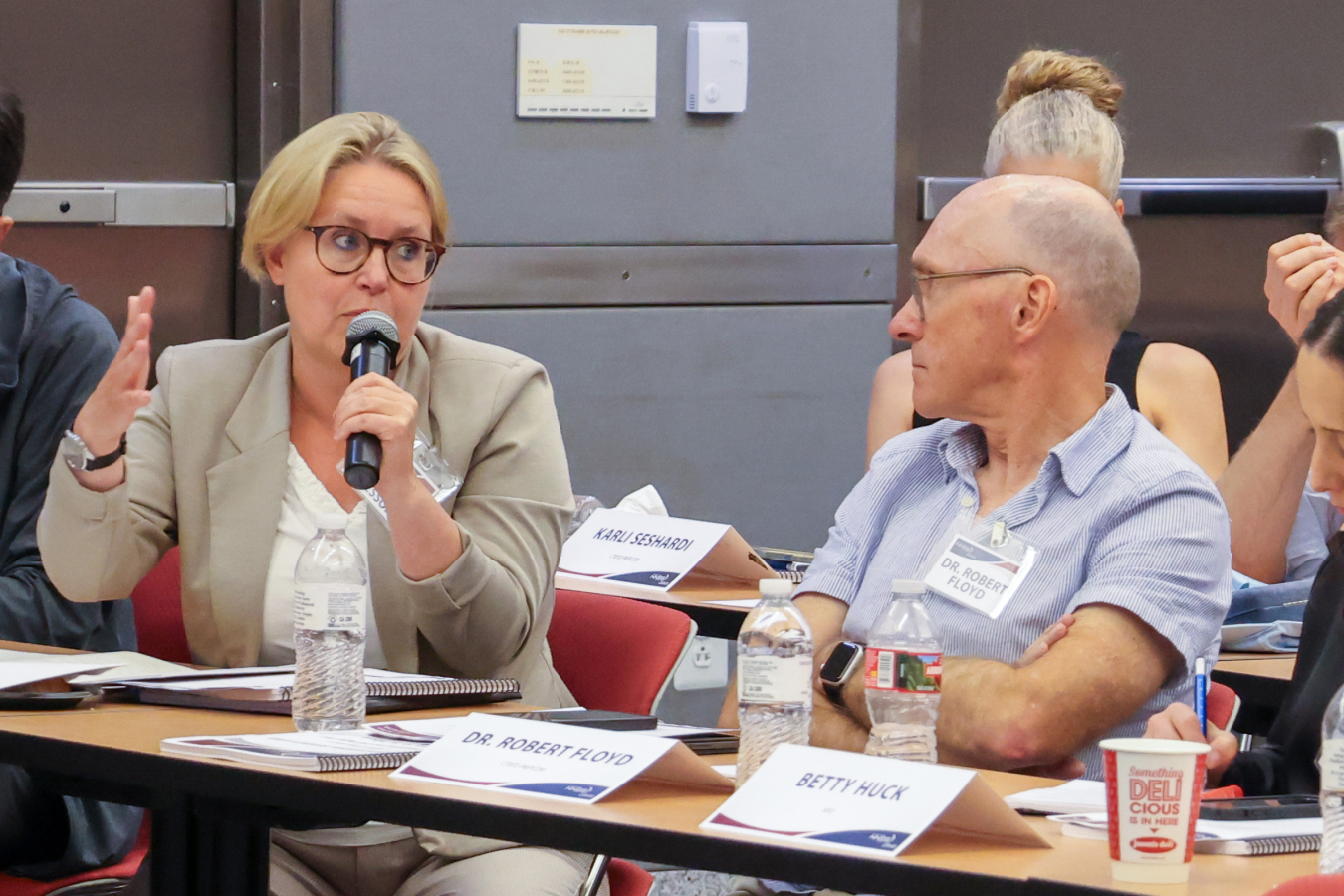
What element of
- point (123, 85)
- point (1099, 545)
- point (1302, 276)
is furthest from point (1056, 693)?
point (123, 85)

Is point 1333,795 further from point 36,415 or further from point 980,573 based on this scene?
point 36,415

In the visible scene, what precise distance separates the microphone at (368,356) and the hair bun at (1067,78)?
79.8 inches

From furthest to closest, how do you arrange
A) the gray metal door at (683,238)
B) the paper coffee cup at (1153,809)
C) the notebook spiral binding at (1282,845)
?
the gray metal door at (683,238), the notebook spiral binding at (1282,845), the paper coffee cup at (1153,809)

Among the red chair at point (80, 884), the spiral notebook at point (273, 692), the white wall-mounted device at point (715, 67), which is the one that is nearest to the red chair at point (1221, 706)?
the spiral notebook at point (273, 692)

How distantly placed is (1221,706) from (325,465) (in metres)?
1.28

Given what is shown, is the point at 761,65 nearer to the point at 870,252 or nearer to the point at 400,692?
the point at 870,252

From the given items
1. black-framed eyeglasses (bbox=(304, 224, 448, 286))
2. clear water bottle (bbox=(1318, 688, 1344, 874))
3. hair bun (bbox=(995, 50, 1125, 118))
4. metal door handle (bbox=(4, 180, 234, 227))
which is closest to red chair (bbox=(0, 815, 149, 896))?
black-framed eyeglasses (bbox=(304, 224, 448, 286))

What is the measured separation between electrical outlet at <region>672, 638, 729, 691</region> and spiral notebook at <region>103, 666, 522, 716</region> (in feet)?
7.75

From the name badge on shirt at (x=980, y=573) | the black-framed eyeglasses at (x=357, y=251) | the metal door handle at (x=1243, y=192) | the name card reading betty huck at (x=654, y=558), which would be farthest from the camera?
the metal door handle at (x=1243, y=192)

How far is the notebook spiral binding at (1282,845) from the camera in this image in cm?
151

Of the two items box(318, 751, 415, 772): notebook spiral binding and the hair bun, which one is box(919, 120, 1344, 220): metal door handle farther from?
box(318, 751, 415, 772): notebook spiral binding

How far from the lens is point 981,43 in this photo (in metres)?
5.17

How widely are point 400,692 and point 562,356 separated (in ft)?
7.64

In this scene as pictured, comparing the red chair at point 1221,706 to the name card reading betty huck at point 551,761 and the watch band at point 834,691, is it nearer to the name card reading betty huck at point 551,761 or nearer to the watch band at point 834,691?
the watch band at point 834,691
